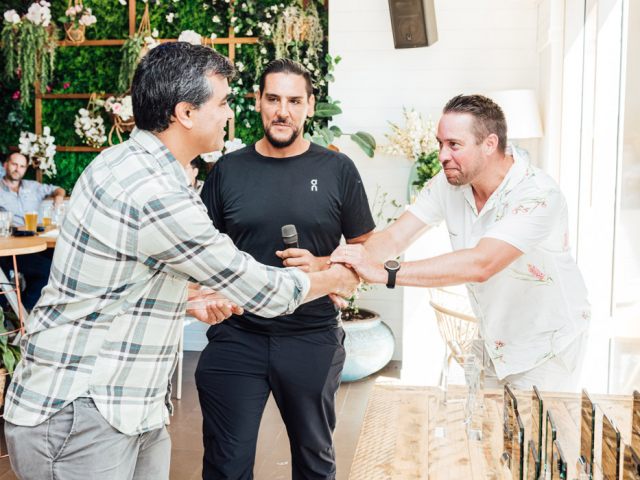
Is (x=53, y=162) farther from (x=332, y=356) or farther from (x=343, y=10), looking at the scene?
(x=332, y=356)

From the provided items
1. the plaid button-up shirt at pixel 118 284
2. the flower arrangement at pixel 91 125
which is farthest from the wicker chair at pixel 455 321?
the flower arrangement at pixel 91 125

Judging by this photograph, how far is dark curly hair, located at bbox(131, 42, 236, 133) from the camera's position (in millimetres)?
1308

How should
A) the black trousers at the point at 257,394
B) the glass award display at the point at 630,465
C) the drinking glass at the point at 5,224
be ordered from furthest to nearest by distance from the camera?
the drinking glass at the point at 5,224 → the black trousers at the point at 257,394 → the glass award display at the point at 630,465

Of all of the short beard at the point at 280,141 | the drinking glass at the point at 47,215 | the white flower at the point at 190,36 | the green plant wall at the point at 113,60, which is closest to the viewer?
the short beard at the point at 280,141

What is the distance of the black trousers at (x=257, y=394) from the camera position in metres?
1.98

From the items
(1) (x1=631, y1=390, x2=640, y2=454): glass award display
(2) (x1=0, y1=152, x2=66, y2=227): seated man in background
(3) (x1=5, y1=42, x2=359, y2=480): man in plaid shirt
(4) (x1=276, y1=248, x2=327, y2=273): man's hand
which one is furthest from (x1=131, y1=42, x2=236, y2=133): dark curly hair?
(2) (x1=0, y1=152, x2=66, y2=227): seated man in background

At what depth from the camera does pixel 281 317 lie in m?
2.01

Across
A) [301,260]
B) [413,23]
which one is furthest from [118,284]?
[413,23]

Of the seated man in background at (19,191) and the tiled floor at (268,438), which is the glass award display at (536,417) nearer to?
the tiled floor at (268,438)

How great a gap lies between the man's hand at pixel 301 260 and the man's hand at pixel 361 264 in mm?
71

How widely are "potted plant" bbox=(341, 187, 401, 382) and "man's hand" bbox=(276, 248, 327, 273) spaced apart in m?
2.21

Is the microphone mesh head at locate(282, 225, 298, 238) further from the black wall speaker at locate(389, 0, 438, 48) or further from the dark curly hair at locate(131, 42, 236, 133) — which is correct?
the black wall speaker at locate(389, 0, 438, 48)

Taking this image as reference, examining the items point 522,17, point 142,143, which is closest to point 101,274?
point 142,143

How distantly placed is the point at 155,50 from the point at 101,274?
50 centimetres
